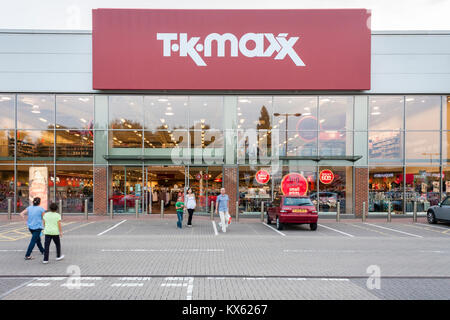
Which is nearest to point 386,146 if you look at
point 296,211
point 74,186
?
point 296,211

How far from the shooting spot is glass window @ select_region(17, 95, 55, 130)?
19.2m

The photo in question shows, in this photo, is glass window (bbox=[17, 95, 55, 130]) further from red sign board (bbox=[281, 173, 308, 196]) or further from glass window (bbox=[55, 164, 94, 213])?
red sign board (bbox=[281, 173, 308, 196])

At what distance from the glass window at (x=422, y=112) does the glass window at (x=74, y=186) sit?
65.2 ft

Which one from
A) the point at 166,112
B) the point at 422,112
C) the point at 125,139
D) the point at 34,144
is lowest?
the point at 34,144

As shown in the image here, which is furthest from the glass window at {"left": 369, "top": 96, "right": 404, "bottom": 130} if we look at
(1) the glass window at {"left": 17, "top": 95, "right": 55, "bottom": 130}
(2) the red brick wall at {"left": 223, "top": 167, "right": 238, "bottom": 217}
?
(1) the glass window at {"left": 17, "top": 95, "right": 55, "bottom": 130}

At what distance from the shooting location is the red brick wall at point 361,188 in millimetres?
19062

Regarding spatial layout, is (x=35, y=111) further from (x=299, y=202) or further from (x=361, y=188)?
(x=361, y=188)

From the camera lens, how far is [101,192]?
62.3ft

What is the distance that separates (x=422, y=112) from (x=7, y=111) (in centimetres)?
2555

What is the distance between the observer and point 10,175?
750 inches

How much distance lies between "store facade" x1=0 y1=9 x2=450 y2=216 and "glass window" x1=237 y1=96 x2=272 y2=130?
6cm
